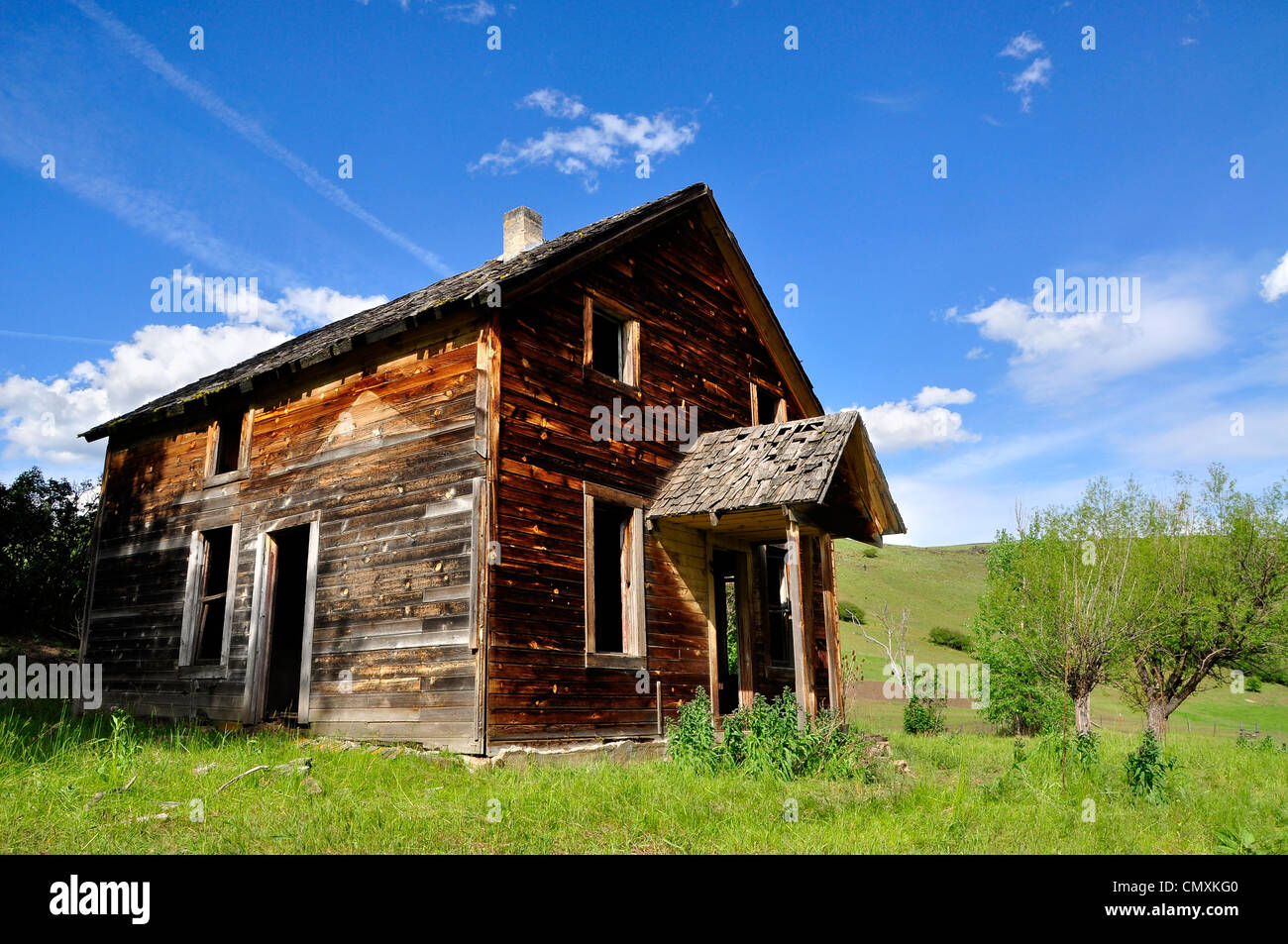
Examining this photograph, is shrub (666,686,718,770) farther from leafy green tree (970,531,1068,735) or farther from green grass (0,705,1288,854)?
leafy green tree (970,531,1068,735)

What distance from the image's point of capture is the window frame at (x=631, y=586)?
34.1 feet

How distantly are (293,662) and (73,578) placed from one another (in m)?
9.58

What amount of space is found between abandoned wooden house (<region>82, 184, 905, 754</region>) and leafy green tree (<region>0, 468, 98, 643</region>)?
28.7ft

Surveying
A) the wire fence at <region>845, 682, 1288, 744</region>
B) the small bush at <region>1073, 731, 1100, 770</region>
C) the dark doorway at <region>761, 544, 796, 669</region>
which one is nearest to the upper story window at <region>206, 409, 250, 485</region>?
the dark doorway at <region>761, 544, 796, 669</region>

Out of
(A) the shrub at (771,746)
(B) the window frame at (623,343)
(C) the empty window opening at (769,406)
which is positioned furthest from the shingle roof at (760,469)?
(C) the empty window opening at (769,406)

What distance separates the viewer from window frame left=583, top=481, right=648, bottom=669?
10.4m

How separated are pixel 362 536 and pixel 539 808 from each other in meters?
4.74

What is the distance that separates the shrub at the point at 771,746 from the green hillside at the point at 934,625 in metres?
8.61

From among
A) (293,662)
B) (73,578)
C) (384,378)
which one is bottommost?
(293,662)

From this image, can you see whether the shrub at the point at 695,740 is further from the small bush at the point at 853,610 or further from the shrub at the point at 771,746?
the small bush at the point at 853,610
